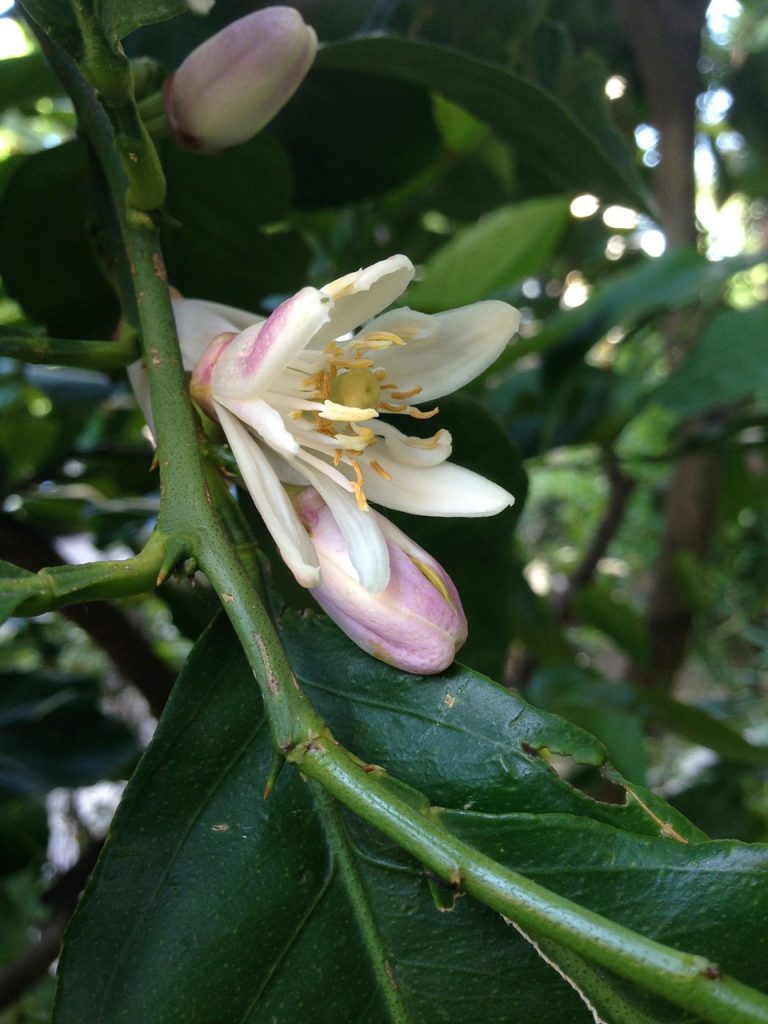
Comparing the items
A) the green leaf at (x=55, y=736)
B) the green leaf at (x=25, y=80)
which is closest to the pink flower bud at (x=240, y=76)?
the green leaf at (x=25, y=80)

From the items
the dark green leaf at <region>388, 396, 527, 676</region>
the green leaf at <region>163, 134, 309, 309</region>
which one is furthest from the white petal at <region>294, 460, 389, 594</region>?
the green leaf at <region>163, 134, 309, 309</region>

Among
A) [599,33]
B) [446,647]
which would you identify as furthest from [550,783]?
[599,33]

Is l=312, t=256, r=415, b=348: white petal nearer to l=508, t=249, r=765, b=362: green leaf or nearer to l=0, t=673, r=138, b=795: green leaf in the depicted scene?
l=508, t=249, r=765, b=362: green leaf

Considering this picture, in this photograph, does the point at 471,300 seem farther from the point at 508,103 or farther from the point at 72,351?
the point at 72,351

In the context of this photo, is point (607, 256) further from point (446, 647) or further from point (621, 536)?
point (621, 536)

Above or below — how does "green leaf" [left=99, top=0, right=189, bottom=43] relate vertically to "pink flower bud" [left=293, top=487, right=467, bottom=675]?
above

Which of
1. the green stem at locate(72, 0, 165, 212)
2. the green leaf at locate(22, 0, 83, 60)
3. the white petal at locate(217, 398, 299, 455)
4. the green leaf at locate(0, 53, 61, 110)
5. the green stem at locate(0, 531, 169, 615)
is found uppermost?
the green leaf at locate(22, 0, 83, 60)

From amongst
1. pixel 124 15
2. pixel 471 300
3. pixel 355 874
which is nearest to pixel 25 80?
pixel 471 300
